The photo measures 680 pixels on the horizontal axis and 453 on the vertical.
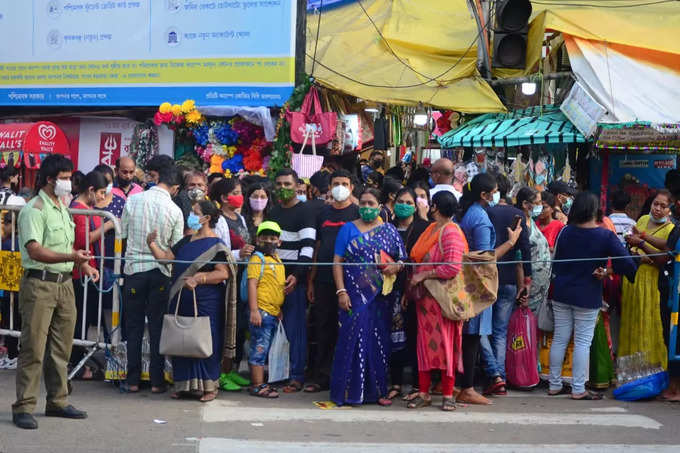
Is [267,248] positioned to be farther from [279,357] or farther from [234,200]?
[279,357]

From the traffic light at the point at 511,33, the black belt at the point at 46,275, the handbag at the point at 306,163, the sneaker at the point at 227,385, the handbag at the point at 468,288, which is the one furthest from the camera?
the handbag at the point at 306,163

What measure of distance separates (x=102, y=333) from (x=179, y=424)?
2062mm

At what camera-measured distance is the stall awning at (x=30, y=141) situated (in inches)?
A: 728

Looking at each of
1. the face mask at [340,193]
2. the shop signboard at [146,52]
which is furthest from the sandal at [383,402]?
the shop signboard at [146,52]

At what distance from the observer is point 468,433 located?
7535 millimetres

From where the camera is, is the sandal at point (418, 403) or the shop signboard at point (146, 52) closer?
the sandal at point (418, 403)

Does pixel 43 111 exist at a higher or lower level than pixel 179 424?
higher

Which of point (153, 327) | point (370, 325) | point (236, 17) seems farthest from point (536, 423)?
point (236, 17)

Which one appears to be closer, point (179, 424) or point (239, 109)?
point (179, 424)

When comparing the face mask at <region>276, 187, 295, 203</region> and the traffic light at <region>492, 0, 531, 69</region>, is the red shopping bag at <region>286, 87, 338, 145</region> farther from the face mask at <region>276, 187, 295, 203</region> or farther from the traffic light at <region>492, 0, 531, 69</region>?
the face mask at <region>276, 187, 295, 203</region>

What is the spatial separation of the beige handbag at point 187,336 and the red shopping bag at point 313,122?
271 inches

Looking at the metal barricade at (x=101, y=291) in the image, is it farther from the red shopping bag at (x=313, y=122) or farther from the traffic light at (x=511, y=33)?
the red shopping bag at (x=313, y=122)

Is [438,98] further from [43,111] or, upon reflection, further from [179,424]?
[43,111]

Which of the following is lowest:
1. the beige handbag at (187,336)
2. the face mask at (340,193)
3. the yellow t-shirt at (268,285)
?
the beige handbag at (187,336)
